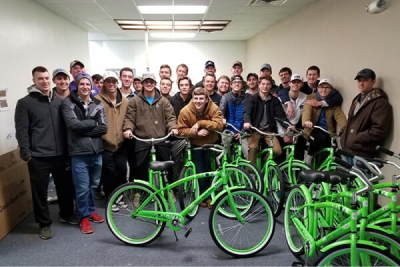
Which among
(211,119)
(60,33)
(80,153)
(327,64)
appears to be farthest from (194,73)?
(80,153)

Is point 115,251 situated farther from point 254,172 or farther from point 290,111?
point 290,111

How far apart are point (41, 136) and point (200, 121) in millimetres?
1469

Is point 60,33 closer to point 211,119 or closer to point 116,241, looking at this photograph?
point 211,119

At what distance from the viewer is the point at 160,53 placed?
8.87 metres

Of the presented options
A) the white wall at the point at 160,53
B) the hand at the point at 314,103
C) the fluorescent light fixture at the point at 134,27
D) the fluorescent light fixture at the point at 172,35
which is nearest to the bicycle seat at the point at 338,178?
the hand at the point at 314,103

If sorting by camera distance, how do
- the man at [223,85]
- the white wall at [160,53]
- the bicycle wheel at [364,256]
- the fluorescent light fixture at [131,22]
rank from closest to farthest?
the bicycle wheel at [364,256], the man at [223,85], the fluorescent light fixture at [131,22], the white wall at [160,53]

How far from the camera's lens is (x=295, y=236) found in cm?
227

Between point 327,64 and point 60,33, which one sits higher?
point 60,33

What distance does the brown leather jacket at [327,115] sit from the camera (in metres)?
3.29

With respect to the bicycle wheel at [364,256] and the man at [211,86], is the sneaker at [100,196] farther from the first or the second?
the bicycle wheel at [364,256]

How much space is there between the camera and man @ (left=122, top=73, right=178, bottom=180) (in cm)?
288

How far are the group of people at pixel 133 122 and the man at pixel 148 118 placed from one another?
0.4 inches

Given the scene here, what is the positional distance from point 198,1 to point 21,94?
2.93 meters

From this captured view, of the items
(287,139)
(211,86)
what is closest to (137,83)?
(211,86)
